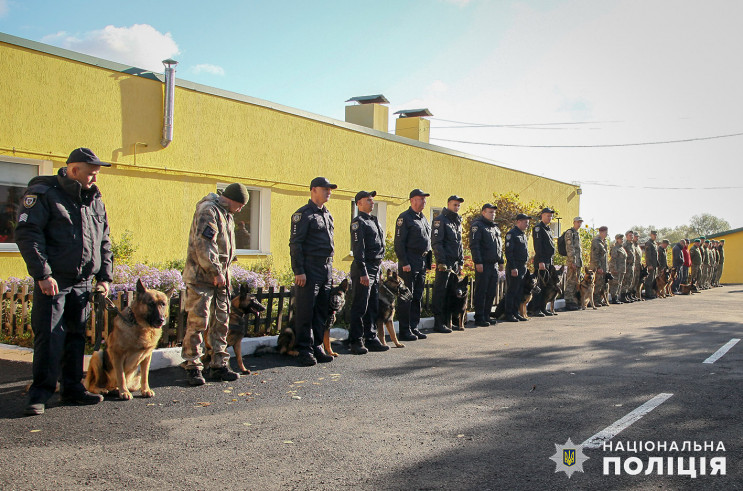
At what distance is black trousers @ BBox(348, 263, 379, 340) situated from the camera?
8492 millimetres

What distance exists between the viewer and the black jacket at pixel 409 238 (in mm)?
9914

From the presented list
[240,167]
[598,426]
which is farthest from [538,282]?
[598,426]

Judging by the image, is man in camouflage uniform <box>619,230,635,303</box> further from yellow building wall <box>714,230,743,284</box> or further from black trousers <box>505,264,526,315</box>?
yellow building wall <box>714,230,743,284</box>

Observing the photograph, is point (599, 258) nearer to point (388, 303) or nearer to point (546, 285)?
point (546, 285)

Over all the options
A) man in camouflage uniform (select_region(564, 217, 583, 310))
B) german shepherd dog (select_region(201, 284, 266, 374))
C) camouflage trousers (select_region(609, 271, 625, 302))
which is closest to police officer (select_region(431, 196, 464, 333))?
german shepherd dog (select_region(201, 284, 266, 374))

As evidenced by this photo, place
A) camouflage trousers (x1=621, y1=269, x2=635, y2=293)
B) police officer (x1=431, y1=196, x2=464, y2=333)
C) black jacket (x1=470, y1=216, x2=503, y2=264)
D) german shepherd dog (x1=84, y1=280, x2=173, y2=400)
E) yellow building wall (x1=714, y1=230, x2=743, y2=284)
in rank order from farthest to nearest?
yellow building wall (x1=714, y1=230, x2=743, y2=284), camouflage trousers (x1=621, y1=269, x2=635, y2=293), black jacket (x1=470, y1=216, x2=503, y2=264), police officer (x1=431, y1=196, x2=464, y2=333), german shepherd dog (x1=84, y1=280, x2=173, y2=400)

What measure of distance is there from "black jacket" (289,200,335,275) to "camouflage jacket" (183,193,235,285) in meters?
1.22

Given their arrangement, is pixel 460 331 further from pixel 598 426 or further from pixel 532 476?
pixel 532 476

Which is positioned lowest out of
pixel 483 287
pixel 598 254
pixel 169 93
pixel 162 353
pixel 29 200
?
pixel 162 353

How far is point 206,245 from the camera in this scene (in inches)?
253

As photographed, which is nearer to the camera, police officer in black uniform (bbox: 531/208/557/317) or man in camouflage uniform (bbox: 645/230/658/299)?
police officer in black uniform (bbox: 531/208/557/317)

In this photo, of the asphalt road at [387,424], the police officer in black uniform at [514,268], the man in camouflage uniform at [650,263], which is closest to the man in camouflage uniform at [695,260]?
the man in camouflage uniform at [650,263]

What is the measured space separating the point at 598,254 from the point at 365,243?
10051 mm

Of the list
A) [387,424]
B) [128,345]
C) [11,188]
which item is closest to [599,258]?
[387,424]
